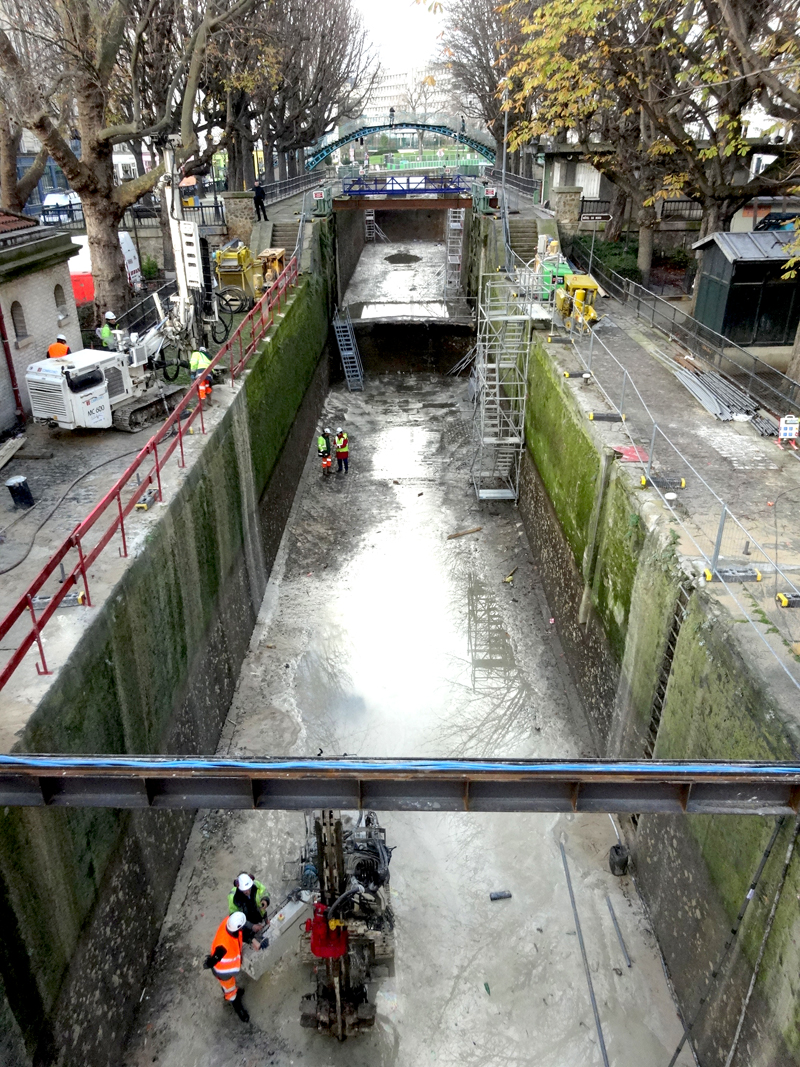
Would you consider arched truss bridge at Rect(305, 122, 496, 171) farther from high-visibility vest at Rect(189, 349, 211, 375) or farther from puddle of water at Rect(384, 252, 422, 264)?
high-visibility vest at Rect(189, 349, 211, 375)

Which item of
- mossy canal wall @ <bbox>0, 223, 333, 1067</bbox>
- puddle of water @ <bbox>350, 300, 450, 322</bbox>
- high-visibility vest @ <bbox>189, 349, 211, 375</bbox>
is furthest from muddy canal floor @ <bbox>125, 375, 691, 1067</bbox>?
puddle of water @ <bbox>350, 300, 450, 322</bbox>

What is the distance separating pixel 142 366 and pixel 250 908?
1009 centimetres

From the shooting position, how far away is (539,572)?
16.3 meters

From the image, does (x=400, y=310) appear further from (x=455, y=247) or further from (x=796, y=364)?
(x=796, y=364)

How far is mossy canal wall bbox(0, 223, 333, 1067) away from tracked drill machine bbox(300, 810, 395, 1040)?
74.9 inches

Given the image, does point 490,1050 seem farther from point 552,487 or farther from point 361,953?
point 552,487

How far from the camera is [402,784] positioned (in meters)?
6.20

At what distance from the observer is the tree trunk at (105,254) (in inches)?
706

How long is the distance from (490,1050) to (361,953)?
1.67m

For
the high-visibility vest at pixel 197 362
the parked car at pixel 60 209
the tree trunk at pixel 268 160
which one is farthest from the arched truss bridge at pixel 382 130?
the high-visibility vest at pixel 197 362

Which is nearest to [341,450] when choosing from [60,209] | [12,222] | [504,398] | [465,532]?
[465,532]

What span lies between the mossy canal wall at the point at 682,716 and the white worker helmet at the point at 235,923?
4680 millimetres

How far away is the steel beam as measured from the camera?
229 inches

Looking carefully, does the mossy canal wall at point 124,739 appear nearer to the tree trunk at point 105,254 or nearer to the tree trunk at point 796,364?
the tree trunk at point 105,254
